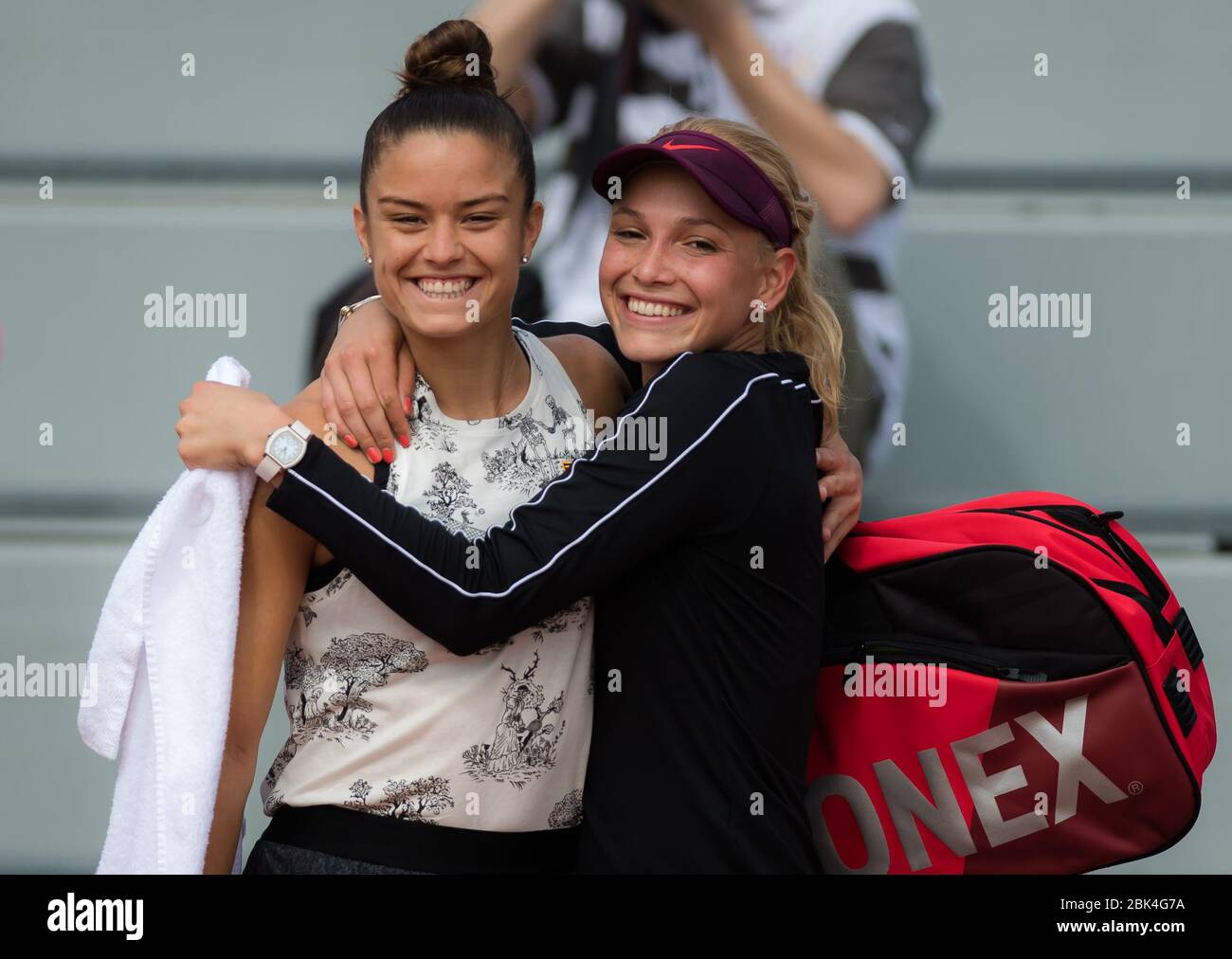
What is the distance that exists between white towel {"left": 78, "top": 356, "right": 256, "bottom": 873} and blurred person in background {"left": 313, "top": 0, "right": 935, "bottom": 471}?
1292mm

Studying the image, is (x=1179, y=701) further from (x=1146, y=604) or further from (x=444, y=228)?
(x=444, y=228)

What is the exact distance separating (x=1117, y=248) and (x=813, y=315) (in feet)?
4.15

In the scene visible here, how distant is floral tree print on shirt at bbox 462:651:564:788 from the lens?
57.9 inches

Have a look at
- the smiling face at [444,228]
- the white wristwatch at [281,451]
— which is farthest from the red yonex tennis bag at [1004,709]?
the white wristwatch at [281,451]

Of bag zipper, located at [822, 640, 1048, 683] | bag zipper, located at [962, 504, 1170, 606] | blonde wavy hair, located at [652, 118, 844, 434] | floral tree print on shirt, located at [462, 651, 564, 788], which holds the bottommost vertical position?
floral tree print on shirt, located at [462, 651, 564, 788]

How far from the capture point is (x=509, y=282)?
1.52 m

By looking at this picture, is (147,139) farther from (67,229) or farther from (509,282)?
(509,282)

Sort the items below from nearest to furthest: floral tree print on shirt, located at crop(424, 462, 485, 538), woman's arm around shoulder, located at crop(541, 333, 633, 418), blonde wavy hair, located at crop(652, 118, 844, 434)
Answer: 1. floral tree print on shirt, located at crop(424, 462, 485, 538)
2. blonde wavy hair, located at crop(652, 118, 844, 434)
3. woman's arm around shoulder, located at crop(541, 333, 633, 418)

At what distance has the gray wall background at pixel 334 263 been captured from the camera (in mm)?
2664

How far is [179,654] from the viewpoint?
4.70 ft

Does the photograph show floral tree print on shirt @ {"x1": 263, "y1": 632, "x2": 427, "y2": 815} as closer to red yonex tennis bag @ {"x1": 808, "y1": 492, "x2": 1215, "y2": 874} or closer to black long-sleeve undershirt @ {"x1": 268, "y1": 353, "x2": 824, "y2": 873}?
black long-sleeve undershirt @ {"x1": 268, "y1": 353, "x2": 824, "y2": 873}

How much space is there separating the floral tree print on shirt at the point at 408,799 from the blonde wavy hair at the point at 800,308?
0.65m

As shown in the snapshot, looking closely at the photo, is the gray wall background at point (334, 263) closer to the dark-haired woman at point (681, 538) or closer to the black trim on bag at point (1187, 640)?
the black trim on bag at point (1187, 640)

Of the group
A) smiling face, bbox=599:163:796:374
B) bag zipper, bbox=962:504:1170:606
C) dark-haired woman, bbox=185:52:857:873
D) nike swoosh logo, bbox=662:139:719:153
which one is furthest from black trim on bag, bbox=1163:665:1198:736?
nike swoosh logo, bbox=662:139:719:153
